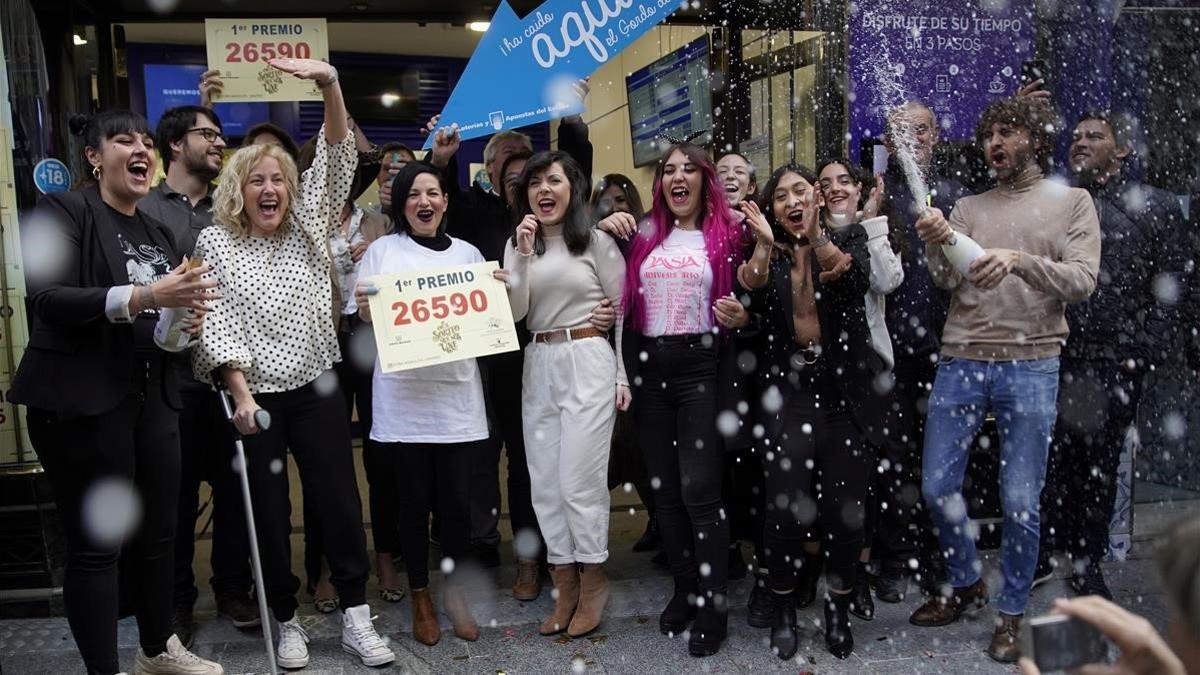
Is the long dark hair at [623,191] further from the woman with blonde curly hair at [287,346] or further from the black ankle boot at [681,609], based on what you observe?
the black ankle boot at [681,609]

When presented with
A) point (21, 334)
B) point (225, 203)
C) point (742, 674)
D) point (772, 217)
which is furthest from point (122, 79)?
point (742, 674)

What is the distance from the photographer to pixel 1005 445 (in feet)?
14.3

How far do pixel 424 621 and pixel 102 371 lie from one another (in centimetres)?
180

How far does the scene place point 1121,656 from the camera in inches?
52.5

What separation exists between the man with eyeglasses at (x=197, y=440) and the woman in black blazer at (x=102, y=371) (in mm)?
599

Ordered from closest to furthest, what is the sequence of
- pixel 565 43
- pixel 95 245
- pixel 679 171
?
pixel 95 245 → pixel 679 171 → pixel 565 43

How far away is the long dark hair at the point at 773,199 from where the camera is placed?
4.27 meters

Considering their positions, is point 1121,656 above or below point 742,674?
above

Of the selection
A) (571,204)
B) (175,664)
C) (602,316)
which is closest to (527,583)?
(602,316)

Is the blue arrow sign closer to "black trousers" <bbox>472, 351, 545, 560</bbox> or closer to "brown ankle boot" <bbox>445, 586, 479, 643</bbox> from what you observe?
"black trousers" <bbox>472, 351, 545, 560</bbox>

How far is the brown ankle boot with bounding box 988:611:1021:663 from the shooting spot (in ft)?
13.8

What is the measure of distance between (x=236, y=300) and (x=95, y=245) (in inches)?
23.8

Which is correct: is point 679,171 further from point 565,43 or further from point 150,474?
point 150,474

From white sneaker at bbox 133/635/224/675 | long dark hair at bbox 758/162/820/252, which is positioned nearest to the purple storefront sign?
long dark hair at bbox 758/162/820/252
